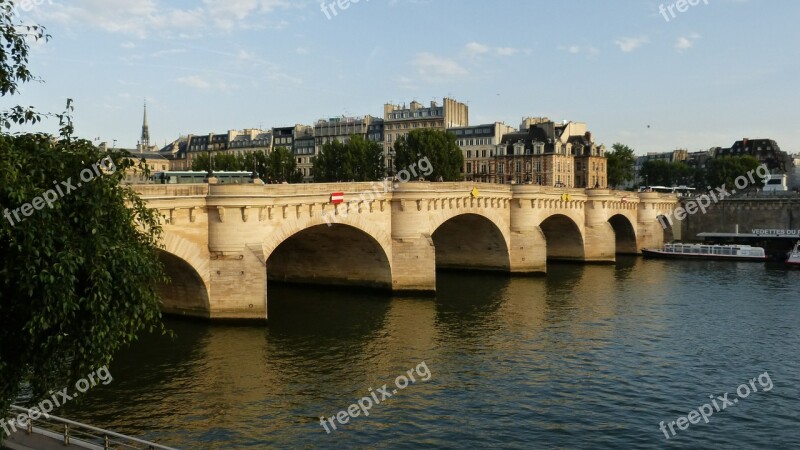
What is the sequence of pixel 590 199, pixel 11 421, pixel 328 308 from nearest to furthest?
pixel 11 421, pixel 328 308, pixel 590 199

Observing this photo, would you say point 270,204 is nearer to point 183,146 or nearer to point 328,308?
point 328,308

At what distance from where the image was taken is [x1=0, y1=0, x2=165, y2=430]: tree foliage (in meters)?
11.9

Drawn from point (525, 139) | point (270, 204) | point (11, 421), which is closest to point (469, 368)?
point (270, 204)

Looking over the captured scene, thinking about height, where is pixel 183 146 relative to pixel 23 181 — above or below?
above

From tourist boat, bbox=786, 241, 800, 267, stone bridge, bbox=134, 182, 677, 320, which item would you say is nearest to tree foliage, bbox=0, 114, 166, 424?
stone bridge, bbox=134, 182, 677, 320

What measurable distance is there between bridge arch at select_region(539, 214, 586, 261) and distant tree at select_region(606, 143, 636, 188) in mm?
61593

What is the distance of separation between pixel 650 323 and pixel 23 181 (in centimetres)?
3435

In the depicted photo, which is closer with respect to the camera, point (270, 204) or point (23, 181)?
point (23, 181)

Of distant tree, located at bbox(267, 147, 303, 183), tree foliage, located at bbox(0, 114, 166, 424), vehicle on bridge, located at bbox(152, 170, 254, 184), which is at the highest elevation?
distant tree, located at bbox(267, 147, 303, 183)

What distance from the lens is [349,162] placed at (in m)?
106

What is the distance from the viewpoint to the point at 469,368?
29.7m

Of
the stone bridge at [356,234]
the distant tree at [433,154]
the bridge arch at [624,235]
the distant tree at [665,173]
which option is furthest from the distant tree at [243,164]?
the distant tree at [665,173]

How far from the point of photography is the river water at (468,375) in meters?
22.1

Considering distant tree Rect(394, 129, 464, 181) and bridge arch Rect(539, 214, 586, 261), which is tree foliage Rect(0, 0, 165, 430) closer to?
bridge arch Rect(539, 214, 586, 261)
